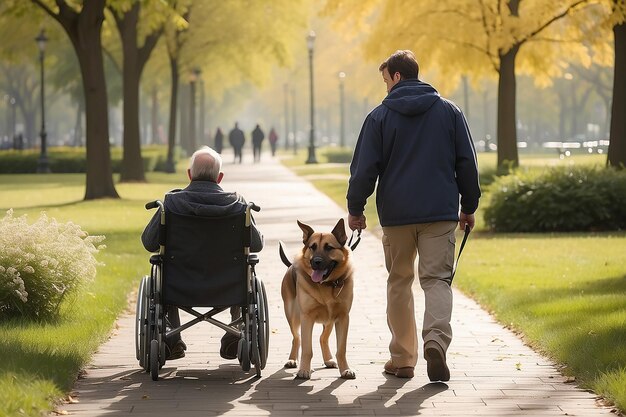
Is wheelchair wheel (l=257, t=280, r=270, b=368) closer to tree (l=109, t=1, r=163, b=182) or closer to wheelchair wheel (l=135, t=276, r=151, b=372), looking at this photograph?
wheelchair wheel (l=135, t=276, r=151, b=372)

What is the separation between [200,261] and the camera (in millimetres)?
8125

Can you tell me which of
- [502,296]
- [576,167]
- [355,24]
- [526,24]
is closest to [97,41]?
[355,24]

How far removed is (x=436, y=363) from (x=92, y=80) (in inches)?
843

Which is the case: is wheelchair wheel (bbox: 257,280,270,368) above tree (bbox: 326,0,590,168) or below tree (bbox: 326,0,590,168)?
below

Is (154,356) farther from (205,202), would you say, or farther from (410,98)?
(410,98)

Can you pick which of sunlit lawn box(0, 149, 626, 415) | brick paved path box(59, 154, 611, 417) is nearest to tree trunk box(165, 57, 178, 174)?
sunlit lawn box(0, 149, 626, 415)

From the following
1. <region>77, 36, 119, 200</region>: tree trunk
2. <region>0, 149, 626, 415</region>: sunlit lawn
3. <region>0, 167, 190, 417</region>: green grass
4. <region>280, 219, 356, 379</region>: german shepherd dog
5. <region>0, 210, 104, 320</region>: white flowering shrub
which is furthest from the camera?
<region>77, 36, 119, 200</region>: tree trunk

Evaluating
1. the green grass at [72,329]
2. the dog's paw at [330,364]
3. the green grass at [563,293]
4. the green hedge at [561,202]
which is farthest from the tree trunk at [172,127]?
the dog's paw at [330,364]

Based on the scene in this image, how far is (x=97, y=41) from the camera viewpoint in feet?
90.9

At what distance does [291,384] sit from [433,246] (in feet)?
3.95

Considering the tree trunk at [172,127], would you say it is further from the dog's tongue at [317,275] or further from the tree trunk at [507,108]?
the dog's tongue at [317,275]

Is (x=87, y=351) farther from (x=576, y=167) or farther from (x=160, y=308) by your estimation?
(x=576, y=167)

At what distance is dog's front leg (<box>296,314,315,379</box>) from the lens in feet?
26.2

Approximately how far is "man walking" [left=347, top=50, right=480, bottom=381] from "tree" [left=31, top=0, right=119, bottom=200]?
780 inches
